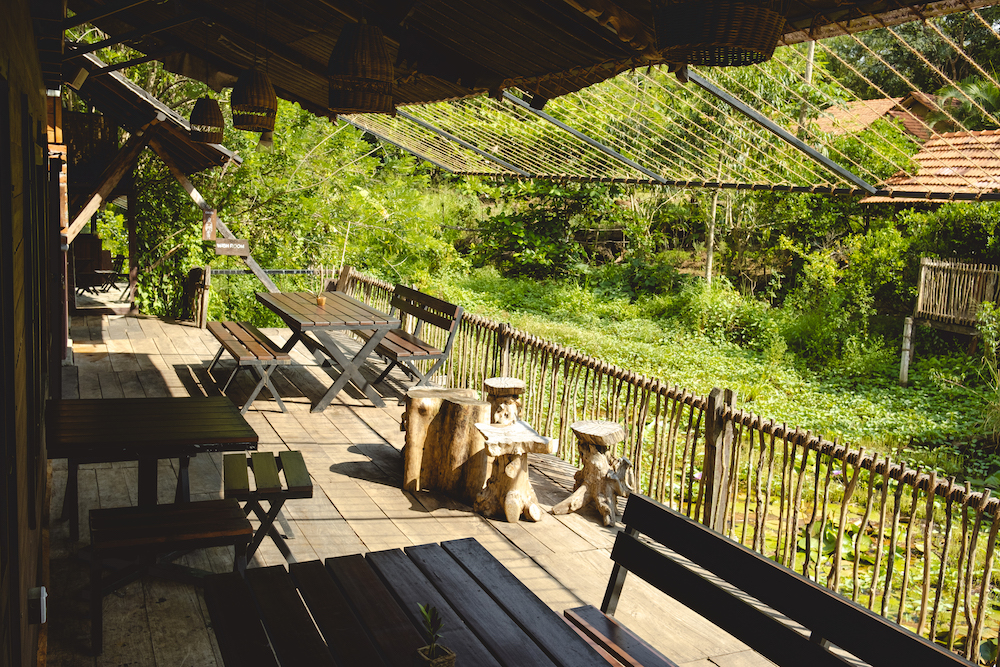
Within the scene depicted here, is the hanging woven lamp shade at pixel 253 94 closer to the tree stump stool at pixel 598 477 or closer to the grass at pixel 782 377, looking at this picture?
the tree stump stool at pixel 598 477

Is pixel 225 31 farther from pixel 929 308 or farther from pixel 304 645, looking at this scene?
→ pixel 929 308

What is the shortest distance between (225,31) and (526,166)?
17.9ft

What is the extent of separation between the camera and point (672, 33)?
2.12m

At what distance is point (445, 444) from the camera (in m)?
5.03

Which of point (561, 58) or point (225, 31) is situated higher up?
point (225, 31)

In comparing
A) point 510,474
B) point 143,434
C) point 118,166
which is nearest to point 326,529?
point 510,474

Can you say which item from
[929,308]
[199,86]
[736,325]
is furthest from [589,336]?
[199,86]

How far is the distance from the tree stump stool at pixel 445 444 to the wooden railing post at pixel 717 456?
4.48ft

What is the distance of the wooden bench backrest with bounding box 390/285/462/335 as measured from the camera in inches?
282

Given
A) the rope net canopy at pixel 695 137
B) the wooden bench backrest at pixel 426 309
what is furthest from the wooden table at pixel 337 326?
the rope net canopy at pixel 695 137

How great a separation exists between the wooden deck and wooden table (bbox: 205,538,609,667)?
803 mm

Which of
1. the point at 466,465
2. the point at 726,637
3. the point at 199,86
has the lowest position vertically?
the point at 726,637

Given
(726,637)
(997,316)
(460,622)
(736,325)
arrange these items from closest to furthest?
(460,622) → (726,637) → (997,316) → (736,325)

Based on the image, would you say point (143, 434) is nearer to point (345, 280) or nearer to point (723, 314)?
point (345, 280)
